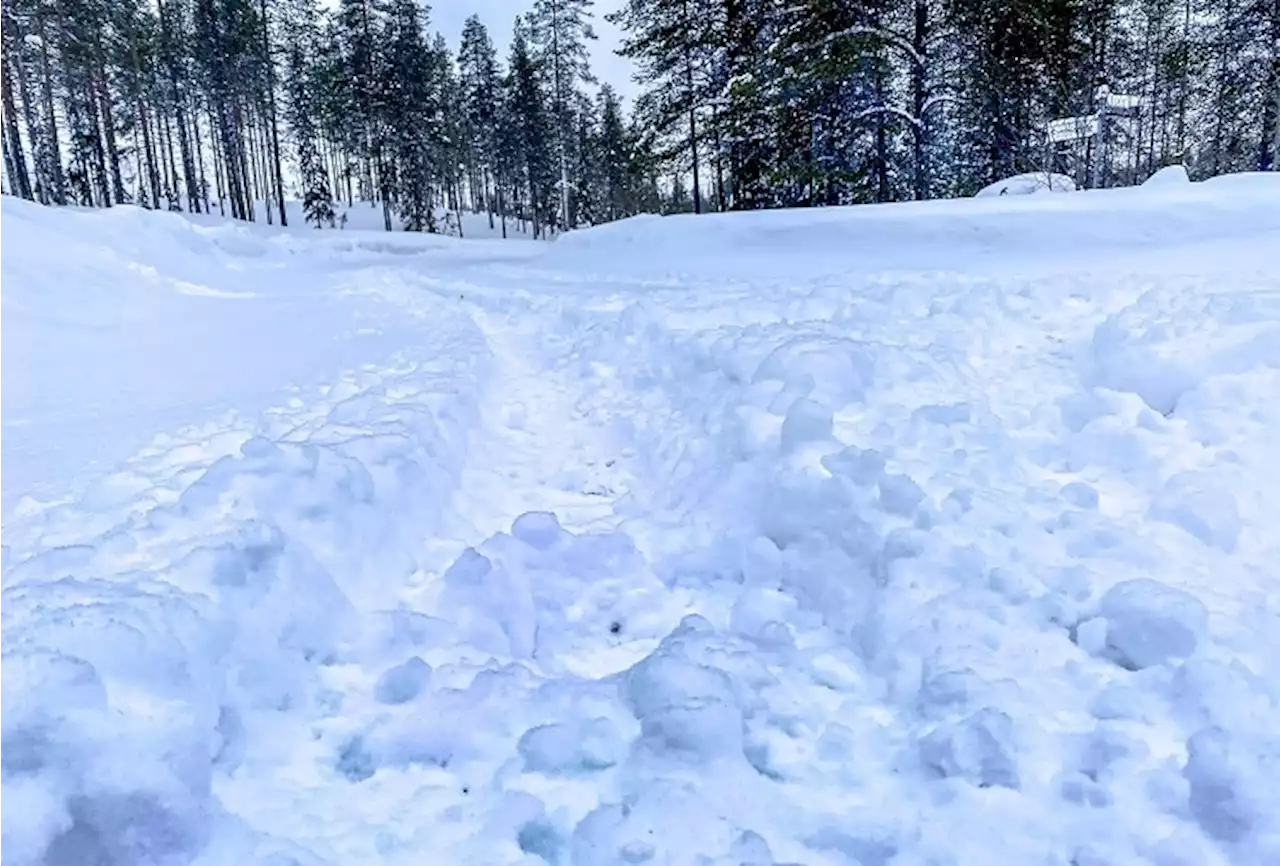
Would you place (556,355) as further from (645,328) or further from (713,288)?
(713,288)

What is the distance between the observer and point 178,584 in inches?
84.7

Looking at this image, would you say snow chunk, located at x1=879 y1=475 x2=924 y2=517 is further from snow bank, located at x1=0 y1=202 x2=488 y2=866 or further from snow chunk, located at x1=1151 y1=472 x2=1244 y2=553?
snow bank, located at x1=0 y1=202 x2=488 y2=866

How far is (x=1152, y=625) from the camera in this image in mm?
2051

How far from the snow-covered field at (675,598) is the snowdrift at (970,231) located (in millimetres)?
3234

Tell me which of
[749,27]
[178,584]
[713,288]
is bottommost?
[178,584]

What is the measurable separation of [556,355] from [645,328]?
0.80 m

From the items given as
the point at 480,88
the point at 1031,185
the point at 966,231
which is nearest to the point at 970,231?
the point at 966,231

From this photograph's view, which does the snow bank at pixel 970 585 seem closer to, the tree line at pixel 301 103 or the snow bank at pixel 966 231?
the snow bank at pixel 966 231

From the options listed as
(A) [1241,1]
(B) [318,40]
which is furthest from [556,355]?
(B) [318,40]

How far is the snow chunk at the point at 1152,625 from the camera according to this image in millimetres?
2004

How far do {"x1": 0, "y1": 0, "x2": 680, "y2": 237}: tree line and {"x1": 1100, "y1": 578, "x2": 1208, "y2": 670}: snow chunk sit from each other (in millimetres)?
19059

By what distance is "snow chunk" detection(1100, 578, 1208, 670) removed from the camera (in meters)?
2.00

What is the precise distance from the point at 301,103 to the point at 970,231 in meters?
41.0

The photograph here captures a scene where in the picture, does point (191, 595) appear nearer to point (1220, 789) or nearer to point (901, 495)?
point (901, 495)
